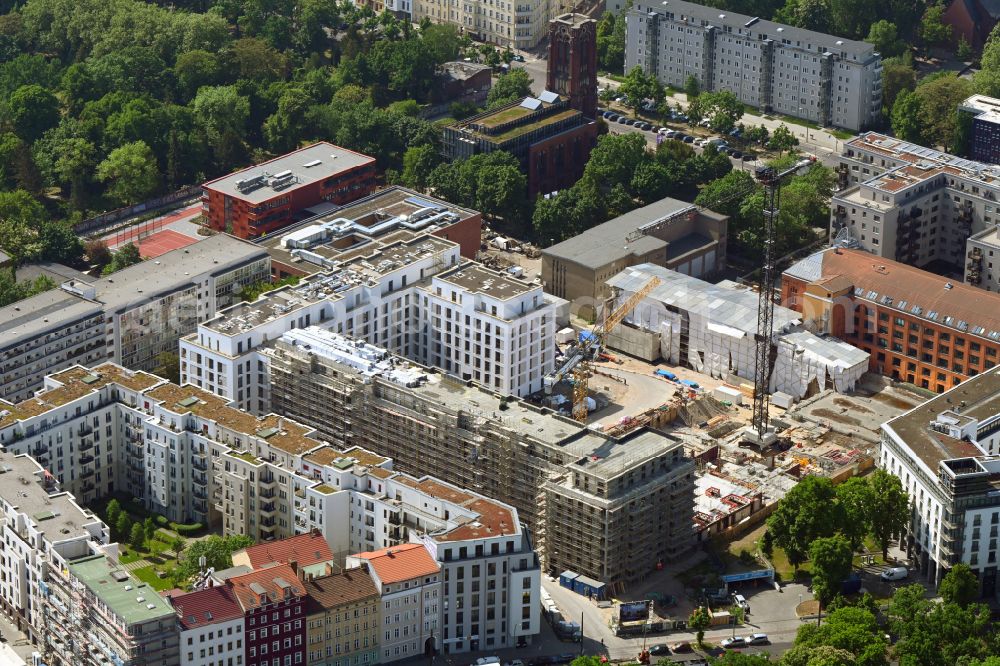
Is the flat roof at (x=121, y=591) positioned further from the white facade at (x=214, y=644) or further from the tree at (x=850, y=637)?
the tree at (x=850, y=637)

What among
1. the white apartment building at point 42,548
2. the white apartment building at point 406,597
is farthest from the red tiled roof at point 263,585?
the white apartment building at point 42,548

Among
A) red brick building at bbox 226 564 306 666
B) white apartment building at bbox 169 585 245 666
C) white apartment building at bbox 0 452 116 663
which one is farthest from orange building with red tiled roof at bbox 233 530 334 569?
white apartment building at bbox 0 452 116 663

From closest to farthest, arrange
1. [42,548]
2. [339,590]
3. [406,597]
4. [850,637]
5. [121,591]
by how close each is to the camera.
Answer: [121,591] → [339,590] → [406,597] → [42,548] → [850,637]

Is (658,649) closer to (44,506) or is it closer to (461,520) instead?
(461,520)

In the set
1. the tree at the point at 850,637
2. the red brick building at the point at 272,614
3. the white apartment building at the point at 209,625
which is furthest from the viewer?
the tree at the point at 850,637

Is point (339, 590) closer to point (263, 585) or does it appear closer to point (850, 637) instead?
point (263, 585)

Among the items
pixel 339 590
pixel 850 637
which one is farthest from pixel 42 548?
pixel 850 637
